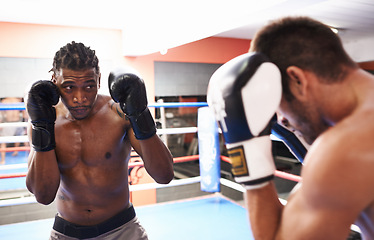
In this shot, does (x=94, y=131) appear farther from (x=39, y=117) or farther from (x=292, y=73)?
(x=292, y=73)

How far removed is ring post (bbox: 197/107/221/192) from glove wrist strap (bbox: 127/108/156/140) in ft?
6.26

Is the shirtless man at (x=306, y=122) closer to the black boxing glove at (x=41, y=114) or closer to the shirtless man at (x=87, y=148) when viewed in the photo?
the shirtless man at (x=87, y=148)

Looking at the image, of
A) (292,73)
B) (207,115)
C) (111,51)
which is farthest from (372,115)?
(111,51)

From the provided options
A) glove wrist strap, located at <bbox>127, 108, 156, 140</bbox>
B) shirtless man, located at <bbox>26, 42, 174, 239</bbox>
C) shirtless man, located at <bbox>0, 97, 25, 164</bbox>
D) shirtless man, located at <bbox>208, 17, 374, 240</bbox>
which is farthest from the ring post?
shirtless man, located at <bbox>0, 97, 25, 164</bbox>

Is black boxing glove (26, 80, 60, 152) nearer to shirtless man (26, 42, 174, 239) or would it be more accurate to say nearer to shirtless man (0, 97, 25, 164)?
shirtless man (26, 42, 174, 239)

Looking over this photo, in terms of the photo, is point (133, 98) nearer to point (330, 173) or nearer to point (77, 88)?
point (77, 88)

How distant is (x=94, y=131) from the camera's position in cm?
150

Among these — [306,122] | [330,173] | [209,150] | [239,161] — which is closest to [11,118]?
[209,150]

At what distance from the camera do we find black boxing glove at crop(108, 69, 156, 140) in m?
1.28

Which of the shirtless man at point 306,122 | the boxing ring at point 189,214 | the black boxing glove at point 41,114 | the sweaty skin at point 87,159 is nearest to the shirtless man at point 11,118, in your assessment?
the boxing ring at point 189,214

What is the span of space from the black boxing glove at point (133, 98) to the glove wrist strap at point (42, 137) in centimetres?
33

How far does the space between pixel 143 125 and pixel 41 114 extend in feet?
1.49

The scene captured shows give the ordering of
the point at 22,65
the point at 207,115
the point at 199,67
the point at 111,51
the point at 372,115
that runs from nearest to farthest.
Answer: the point at 372,115 < the point at 207,115 < the point at 22,65 < the point at 111,51 < the point at 199,67

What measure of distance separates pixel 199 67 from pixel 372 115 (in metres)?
4.65
